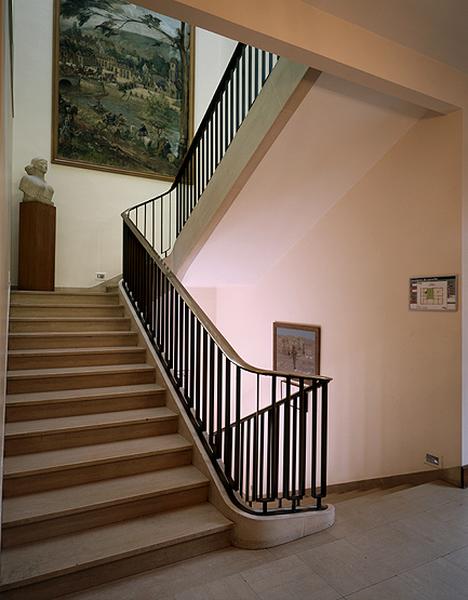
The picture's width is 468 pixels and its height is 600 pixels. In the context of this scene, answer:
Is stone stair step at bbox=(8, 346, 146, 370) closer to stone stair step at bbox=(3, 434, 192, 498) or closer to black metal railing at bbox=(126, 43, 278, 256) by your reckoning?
stone stair step at bbox=(3, 434, 192, 498)

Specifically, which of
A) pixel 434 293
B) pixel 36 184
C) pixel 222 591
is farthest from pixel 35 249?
pixel 434 293

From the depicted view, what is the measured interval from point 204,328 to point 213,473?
91cm

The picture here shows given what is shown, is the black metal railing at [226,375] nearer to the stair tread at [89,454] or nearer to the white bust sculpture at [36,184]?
the stair tread at [89,454]

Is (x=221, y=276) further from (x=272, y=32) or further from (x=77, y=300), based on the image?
(x=272, y=32)

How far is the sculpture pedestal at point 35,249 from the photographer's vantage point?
4.75m

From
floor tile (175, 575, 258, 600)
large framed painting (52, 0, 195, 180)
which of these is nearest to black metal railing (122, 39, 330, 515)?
floor tile (175, 575, 258, 600)

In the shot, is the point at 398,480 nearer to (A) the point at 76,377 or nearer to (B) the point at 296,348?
(B) the point at 296,348

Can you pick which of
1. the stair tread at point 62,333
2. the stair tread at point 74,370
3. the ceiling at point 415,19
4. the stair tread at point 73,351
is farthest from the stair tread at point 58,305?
the ceiling at point 415,19

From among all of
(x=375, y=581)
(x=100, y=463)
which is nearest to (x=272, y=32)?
(x=100, y=463)

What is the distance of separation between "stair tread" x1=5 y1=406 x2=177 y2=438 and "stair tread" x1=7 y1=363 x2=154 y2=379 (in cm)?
37

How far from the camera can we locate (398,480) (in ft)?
10.1

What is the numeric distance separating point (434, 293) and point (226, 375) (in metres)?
1.69

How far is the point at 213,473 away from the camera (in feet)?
7.77

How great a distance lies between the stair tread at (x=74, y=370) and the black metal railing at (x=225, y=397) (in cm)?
22
